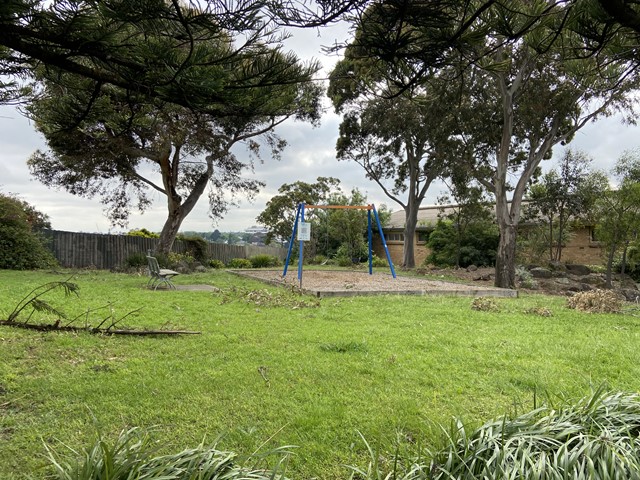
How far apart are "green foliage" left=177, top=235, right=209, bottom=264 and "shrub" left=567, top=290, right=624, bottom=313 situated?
1457 centimetres

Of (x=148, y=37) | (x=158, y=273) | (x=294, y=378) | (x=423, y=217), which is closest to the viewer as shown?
(x=148, y=37)

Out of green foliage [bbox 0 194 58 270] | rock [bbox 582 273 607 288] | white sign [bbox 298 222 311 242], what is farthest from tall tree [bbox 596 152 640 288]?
green foliage [bbox 0 194 58 270]

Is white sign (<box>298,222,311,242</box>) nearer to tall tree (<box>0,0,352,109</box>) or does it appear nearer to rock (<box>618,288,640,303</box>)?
tall tree (<box>0,0,352,109</box>)

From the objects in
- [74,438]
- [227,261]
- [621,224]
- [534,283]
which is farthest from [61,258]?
[621,224]

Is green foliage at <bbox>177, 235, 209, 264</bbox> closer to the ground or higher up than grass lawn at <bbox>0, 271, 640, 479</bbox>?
higher up

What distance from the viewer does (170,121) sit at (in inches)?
281

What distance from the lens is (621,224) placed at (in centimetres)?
1195

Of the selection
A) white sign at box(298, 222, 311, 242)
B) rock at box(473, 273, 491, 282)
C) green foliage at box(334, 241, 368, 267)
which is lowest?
rock at box(473, 273, 491, 282)

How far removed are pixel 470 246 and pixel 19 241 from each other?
17755 mm

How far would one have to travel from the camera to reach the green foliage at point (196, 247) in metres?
18.2

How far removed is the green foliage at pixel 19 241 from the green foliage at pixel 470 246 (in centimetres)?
1629

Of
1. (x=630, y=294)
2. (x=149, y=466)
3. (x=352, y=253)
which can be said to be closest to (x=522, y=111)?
(x=630, y=294)

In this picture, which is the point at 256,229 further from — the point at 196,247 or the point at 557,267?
the point at 557,267

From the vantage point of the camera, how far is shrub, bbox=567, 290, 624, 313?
743 cm
